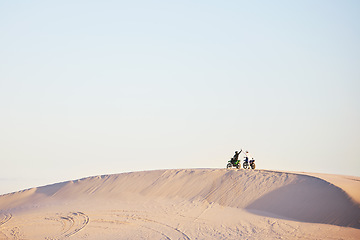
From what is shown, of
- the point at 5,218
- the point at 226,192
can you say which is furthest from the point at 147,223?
the point at 5,218

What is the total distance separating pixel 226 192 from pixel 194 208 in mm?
2362

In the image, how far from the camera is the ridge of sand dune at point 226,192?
2408cm

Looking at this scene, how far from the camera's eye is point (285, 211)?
974 inches

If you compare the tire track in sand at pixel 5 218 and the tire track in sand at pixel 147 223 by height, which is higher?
the tire track in sand at pixel 5 218

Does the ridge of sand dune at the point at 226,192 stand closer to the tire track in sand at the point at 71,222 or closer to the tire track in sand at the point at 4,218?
the tire track in sand at the point at 4,218

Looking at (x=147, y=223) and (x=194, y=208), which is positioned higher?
(x=194, y=208)

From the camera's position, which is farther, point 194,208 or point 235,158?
point 235,158

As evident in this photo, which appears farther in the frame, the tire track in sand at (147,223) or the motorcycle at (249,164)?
the motorcycle at (249,164)

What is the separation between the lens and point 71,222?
25141mm

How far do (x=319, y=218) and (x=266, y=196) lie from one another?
3498 millimetres

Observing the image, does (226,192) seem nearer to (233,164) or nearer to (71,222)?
(233,164)

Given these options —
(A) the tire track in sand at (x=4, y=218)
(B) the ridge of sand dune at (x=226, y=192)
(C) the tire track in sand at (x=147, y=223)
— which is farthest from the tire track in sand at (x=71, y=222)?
(B) the ridge of sand dune at (x=226, y=192)

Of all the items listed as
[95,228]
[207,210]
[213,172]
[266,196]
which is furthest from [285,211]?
[95,228]

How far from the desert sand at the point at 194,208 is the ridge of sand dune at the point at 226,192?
0.05m
